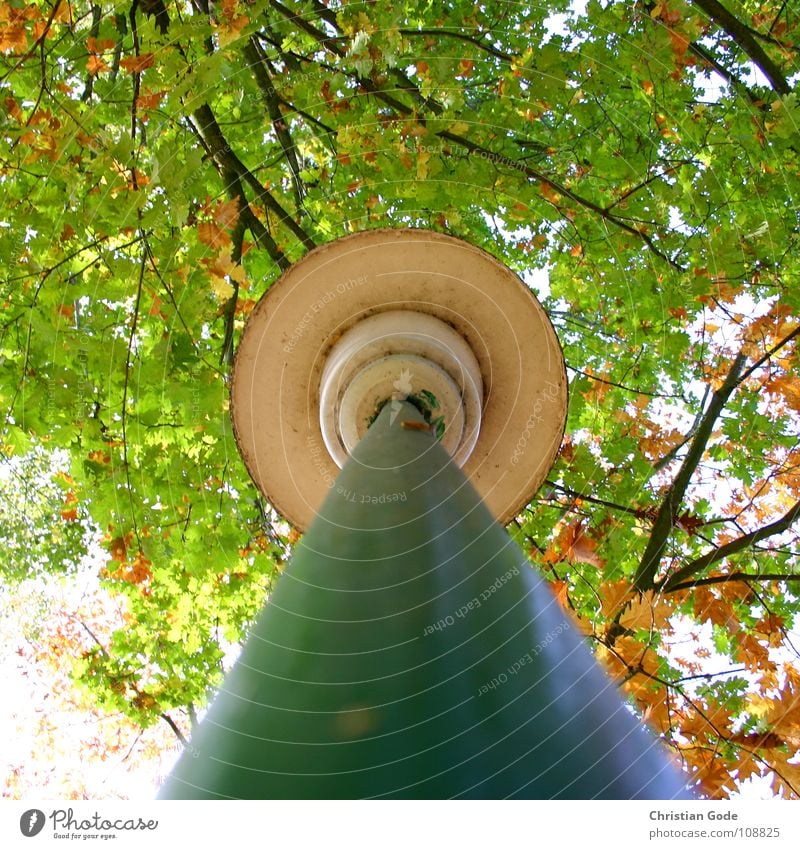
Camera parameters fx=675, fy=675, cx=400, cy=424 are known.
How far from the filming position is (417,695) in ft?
5.62

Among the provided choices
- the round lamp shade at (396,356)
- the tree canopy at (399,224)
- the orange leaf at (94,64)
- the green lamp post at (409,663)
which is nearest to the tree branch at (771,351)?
the tree canopy at (399,224)

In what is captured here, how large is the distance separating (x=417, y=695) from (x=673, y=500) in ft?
14.7

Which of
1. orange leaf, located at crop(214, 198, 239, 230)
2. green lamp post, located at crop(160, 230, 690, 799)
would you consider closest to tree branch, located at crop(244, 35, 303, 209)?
orange leaf, located at crop(214, 198, 239, 230)

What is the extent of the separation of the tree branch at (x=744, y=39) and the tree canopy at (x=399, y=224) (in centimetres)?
2

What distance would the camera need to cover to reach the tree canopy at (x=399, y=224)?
14.1 ft

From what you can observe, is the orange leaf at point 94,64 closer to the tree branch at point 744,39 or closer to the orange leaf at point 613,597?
the tree branch at point 744,39

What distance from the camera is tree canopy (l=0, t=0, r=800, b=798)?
14.1 ft

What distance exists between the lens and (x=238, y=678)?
70.0 inches

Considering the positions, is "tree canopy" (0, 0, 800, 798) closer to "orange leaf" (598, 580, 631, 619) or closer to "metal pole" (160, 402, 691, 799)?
"orange leaf" (598, 580, 631, 619)

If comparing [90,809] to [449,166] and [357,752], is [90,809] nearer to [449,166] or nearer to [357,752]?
[357,752]

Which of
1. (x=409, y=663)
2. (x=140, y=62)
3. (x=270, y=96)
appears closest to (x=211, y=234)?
(x=140, y=62)

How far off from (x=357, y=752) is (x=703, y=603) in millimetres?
4683

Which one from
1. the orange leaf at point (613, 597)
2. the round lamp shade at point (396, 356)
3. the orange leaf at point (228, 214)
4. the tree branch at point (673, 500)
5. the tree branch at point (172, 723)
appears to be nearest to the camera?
the round lamp shade at point (396, 356)

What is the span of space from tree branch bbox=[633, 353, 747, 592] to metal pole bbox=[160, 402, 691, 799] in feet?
11.5
